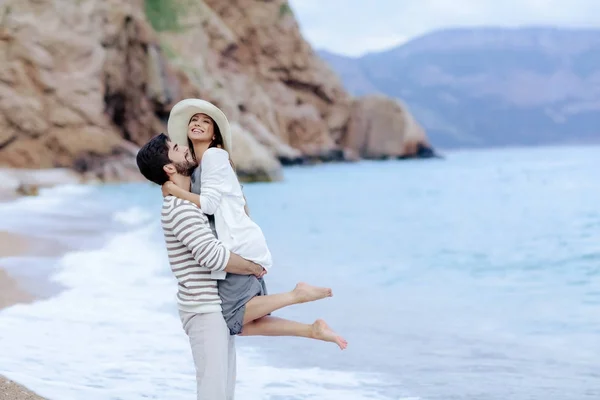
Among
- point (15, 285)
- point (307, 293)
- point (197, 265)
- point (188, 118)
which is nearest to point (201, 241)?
point (197, 265)

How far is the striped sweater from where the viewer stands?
334 centimetres

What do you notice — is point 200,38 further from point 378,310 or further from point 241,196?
point 241,196

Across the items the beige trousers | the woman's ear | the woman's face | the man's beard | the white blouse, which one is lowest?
the beige trousers

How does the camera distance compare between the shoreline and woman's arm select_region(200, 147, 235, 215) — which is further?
the shoreline

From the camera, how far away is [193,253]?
3.36 m

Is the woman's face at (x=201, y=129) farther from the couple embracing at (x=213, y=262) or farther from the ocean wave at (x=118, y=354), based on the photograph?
the ocean wave at (x=118, y=354)

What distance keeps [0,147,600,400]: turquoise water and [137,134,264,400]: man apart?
1451 millimetres

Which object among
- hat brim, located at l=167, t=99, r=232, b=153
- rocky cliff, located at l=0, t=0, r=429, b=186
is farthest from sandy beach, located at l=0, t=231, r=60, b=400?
rocky cliff, located at l=0, t=0, r=429, b=186

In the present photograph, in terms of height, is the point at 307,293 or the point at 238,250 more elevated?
the point at 238,250

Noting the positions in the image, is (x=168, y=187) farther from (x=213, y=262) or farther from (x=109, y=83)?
(x=109, y=83)

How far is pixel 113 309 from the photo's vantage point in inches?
299

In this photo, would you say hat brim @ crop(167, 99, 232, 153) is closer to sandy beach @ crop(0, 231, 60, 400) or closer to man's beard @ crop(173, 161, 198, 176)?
man's beard @ crop(173, 161, 198, 176)

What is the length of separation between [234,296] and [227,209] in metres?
0.36

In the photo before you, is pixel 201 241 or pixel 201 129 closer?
pixel 201 241
